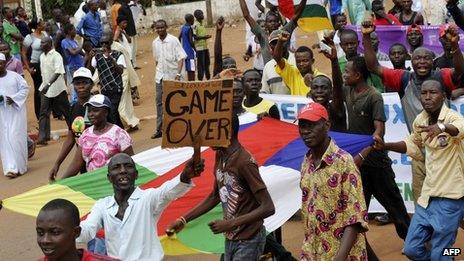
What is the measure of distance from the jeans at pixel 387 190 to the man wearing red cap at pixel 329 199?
88.7 inches

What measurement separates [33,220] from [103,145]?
9.74 feet

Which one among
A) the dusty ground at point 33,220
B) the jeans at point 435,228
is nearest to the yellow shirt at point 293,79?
the dusty ground at point 33,220

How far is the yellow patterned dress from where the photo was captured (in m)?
4.61

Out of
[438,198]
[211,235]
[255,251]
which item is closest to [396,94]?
[438,198]

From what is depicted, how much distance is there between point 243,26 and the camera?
25422 mm

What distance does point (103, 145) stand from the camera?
6.92m

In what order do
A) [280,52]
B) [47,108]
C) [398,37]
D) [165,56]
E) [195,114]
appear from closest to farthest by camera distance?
[195,114], [280,52], [398,37], [165,56], [47,108]

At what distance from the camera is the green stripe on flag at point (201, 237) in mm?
6125

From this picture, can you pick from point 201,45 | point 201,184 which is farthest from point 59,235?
point 201,45

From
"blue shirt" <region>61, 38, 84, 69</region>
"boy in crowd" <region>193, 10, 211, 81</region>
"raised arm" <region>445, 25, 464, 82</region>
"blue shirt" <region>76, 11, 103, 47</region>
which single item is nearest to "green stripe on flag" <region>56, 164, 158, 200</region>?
"raised arm" <region>445, 25, 464, 82</region>

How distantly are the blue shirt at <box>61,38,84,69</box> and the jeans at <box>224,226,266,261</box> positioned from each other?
408 inches

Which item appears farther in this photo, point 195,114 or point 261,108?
point 261,108

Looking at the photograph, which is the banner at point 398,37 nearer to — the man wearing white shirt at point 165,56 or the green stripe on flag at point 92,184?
the man wearing white shirt at point 165,56

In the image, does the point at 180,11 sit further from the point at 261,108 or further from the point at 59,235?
the point at 59,235
